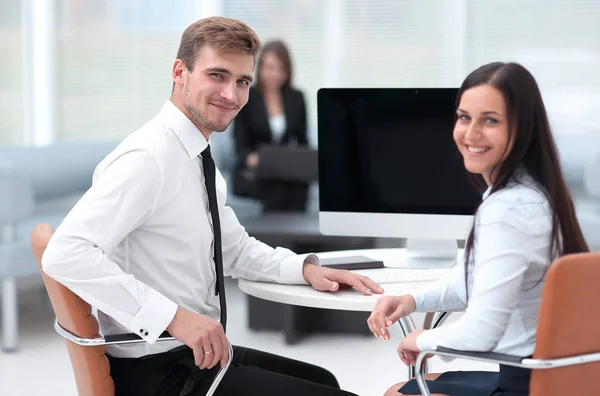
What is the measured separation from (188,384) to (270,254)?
1.81 ft

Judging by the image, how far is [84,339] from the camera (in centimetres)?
221

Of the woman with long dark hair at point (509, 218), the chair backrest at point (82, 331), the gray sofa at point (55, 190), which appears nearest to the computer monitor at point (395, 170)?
the woman with long dark hair at point (509, 218)

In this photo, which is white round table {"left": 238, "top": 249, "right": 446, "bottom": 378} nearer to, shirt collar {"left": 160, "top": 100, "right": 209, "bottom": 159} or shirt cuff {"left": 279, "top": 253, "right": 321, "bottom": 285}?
shirt cuff {"left": 279, "top": 253, "right": 321, "bottom": 285}

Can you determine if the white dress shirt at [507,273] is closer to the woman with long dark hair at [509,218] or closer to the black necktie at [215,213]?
the woman with long dark hair at [509,218]

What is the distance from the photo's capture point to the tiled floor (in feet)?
13.7

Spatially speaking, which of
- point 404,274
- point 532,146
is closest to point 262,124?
point 404,274

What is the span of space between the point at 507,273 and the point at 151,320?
0.83 m

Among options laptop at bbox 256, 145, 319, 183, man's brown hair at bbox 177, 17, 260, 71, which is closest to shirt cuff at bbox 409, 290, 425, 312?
man's brown hair at bbox 177, 17, 260, 71

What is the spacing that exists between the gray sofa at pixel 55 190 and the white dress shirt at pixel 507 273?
9.91 feet

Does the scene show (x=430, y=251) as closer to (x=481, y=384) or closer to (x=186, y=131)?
(x=481, y=384)

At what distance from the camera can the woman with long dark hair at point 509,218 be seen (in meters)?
1.95

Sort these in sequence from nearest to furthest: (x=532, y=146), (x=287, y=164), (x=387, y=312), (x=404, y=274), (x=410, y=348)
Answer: (x=532, y=146) → (x=410, y=348) → (x=387, y=312) → (x=404, y=274) → (x=287, y=164)

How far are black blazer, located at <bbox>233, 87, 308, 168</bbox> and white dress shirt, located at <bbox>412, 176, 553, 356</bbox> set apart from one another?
4.38 metres

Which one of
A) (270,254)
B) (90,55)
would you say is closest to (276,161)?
(90,55)
